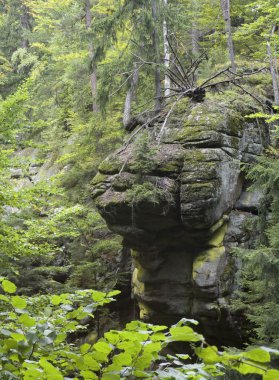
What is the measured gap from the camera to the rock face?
820 cm

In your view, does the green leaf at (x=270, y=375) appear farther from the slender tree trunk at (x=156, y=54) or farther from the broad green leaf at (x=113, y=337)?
the slender tree trunk at (x=156, y=54)

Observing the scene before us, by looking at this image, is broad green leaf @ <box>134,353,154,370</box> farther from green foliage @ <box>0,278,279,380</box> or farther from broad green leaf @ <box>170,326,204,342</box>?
broad green leaf @ <box>170,326,204,342</box>

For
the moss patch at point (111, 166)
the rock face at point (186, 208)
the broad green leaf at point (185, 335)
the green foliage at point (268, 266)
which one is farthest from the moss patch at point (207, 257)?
the broad green leaf at point (185, 335)

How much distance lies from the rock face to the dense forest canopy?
0.40 metres

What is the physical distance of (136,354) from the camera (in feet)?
5.02

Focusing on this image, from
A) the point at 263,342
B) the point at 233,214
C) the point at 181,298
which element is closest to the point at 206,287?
the point at 181,298

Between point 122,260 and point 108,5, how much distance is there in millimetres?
11423

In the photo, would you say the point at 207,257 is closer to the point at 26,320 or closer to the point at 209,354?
the point at 26,320

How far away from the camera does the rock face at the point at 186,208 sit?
26.9ft

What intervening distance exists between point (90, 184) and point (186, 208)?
2612 mm

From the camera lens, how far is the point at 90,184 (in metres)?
9.48

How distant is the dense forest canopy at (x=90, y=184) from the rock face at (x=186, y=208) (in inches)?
15.8

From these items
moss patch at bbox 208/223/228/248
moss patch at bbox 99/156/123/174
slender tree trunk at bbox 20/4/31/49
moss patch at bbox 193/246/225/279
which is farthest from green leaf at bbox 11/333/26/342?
slender tree trunk at bbox 20/4/31/49

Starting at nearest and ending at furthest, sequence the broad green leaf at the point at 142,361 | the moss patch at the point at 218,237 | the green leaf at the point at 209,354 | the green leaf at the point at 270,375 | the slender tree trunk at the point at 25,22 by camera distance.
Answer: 1. the green leaf at the point at 270,375
2. the green leaf at the point at 209,354
3. the broad green leaf at the point at 142,361
4. the moss patch at the point at 218,237
5. the slender tree trunk at the point at 25,22
